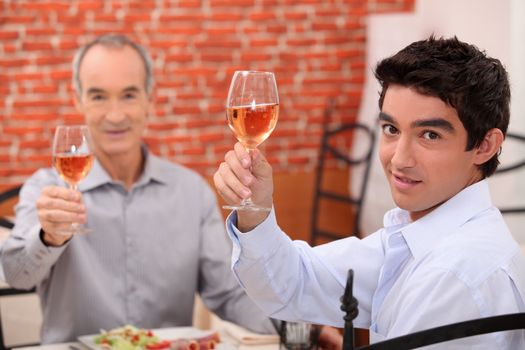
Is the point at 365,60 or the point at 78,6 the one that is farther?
the point at 365,60

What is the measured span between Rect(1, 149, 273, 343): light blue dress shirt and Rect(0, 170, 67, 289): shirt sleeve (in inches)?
0.4

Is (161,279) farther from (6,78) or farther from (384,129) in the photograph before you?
(6,78)

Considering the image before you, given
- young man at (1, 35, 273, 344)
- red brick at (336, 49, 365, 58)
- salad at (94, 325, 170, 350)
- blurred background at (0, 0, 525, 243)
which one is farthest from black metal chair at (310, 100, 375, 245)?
salad at (94, 325, 170, 350)

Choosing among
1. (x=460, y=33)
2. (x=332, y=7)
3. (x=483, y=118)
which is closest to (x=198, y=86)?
(x=332, y=7)

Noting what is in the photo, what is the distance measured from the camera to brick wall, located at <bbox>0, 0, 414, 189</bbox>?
13.7ft

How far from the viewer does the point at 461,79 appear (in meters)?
1.36

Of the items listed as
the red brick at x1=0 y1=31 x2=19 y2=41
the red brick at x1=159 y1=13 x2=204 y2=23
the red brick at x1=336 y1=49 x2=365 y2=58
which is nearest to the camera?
the red brick at x1=0 y1=31 x2=19 y2=41

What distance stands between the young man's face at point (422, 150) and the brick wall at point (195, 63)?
3.09m

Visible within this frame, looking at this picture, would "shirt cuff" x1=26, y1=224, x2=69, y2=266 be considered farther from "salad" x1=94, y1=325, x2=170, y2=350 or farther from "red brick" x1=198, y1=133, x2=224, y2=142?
"red brick" x1=198, y1=133, x2=224, y2=142

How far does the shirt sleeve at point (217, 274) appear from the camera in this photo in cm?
230

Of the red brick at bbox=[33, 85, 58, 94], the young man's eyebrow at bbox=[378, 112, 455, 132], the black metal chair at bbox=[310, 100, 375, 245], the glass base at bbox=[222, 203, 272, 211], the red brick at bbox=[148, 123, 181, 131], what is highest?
the young man's eyebrow at bbox=[378, 112, 455, 132]

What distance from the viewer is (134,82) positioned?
8.13ft

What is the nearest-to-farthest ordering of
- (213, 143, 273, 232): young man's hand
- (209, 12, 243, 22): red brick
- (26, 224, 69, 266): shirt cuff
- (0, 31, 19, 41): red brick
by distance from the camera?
(213, 143, 273, 232): young man's hand → (26, 224, 69, 266): shirt cuff → (0, 31, 19, 41): red brick → (209, 12, 243, 22): red brick

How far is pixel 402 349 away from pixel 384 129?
383mm
